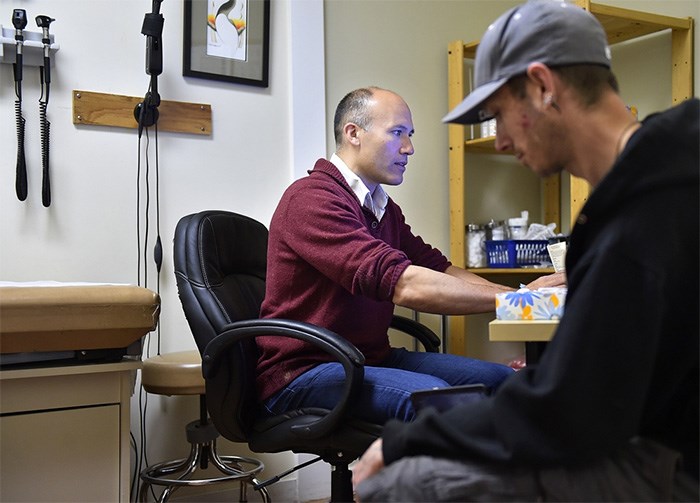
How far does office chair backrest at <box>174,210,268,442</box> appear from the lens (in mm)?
1798

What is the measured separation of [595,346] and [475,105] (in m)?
0.40

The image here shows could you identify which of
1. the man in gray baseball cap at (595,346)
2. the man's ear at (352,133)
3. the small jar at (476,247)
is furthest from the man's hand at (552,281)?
the small jar at (476,247)

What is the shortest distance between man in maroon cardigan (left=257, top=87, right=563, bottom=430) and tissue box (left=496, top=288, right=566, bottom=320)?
0.37 metres

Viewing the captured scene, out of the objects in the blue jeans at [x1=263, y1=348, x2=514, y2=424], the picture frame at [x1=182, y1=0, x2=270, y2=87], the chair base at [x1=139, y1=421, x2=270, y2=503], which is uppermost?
the picture frame at [x1=182, y1=0, x2=270, y2=87]

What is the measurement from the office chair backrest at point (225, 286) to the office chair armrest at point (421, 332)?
484mm

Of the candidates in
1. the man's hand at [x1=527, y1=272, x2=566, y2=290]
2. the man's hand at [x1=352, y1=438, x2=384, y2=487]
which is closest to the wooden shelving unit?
the man's hand at [x1=527, y1=272, x2=566, y2=290]

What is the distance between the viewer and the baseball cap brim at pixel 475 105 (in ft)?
3.39

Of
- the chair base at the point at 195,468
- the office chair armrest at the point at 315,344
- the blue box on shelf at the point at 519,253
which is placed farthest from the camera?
the blue box on shelf at the point at 519,253

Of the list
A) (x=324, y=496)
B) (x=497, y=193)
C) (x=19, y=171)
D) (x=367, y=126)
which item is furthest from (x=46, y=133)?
(x=497, y=193)

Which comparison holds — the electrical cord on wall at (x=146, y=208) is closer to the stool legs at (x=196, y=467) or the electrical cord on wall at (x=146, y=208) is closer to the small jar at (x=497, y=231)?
the stool legs at (x=196, y=467)

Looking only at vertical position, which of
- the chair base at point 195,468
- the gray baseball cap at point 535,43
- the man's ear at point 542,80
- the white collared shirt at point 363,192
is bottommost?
the chair base at point 195,468

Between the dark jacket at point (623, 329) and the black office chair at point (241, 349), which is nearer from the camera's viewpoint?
the dark jacket at point (623, 329)

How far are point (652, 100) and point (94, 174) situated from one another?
221 cm

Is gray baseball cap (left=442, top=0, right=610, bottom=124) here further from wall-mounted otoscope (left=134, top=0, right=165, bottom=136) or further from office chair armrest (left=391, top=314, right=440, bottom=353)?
wall-mounted otoscope (left=134, top=0, right=165, bottom=136)
